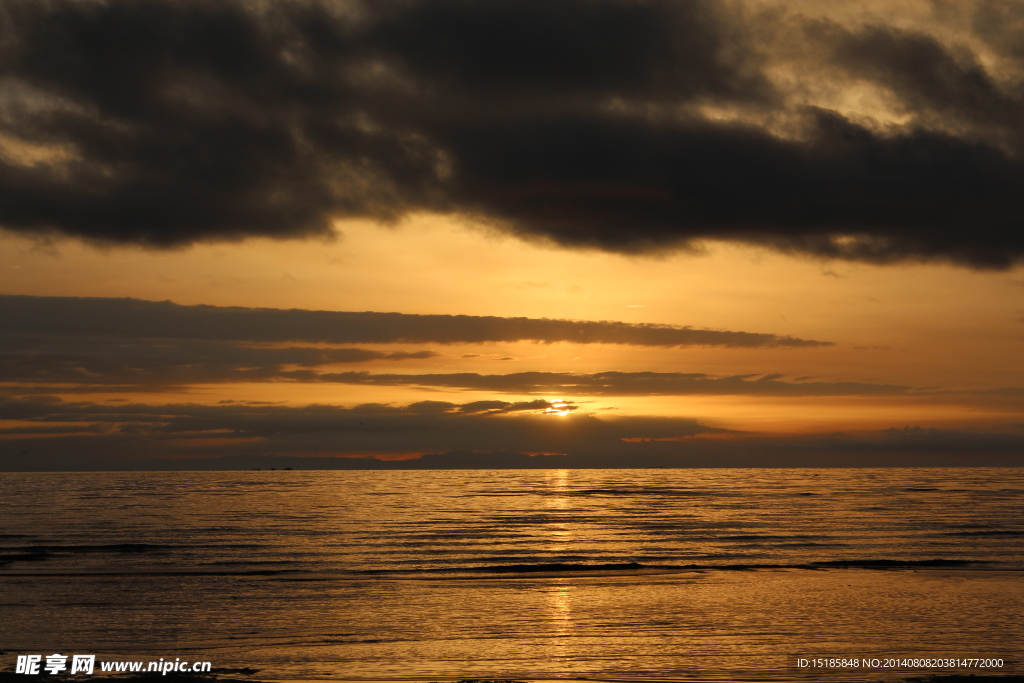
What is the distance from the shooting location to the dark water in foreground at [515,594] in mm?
20875

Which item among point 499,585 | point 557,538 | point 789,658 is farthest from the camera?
point 557,538

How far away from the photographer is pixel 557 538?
2030 inches

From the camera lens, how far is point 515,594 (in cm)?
3075

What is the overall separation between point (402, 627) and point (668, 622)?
9.06m

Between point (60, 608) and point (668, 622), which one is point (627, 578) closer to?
point (668, 622)

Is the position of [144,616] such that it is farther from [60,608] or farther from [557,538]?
[557,538]

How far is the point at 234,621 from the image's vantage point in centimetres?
2553

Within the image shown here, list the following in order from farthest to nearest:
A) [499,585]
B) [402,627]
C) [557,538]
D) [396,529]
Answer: [396,529], [557,538], [499,585], [402,627]

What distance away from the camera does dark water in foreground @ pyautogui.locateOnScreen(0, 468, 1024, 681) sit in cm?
2088

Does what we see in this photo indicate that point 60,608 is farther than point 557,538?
No

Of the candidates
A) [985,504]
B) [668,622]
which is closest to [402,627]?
[668,622]

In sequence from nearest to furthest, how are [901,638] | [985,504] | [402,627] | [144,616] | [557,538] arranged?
[901,638] → [402,627] → [144,616] → [557,538] → [985,504]

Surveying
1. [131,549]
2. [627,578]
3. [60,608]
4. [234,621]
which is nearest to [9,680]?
[234,621]

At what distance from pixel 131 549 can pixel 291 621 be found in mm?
25609
